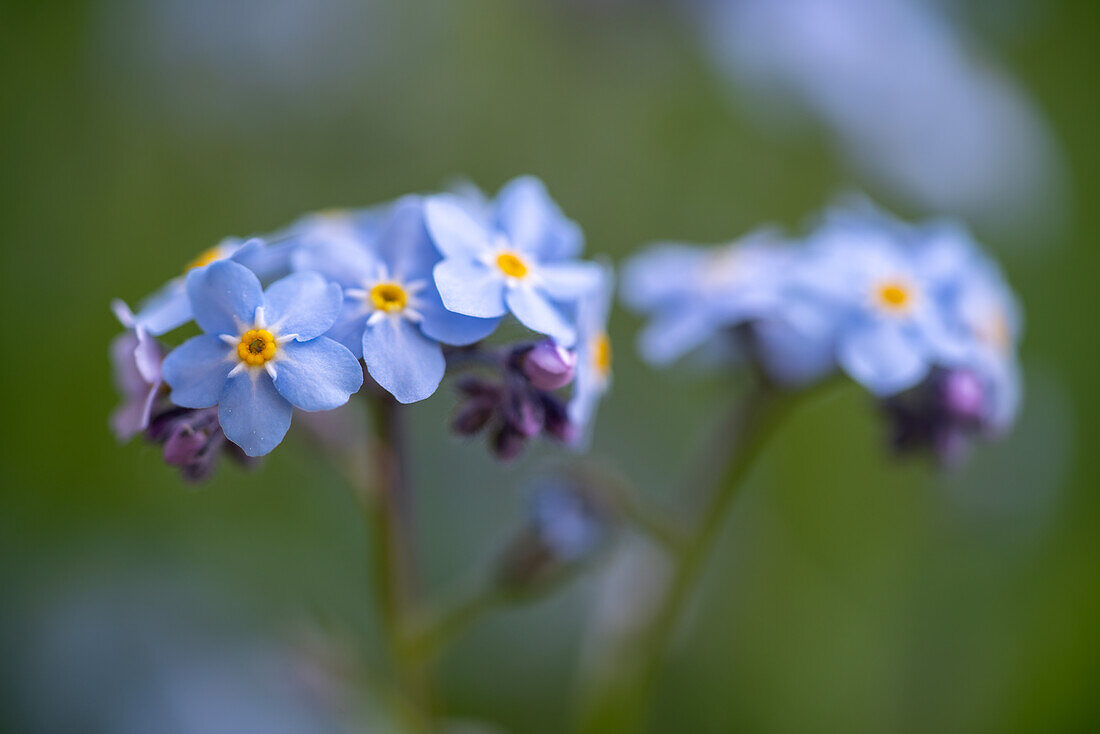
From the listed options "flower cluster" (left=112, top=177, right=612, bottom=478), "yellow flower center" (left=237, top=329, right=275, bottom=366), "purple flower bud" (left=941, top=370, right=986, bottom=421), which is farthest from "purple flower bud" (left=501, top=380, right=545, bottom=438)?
"purple flower bud" (left=941, top=370, right=986, bottom=421)

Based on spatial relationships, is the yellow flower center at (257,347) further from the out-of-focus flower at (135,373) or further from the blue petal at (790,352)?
the blue petal at (790,352)

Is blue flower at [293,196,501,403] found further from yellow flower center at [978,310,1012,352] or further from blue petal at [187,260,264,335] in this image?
yellow flower center at [978,310,1012,352]

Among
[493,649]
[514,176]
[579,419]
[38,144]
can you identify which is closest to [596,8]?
[514,176]

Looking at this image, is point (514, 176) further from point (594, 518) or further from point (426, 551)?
point (594, 518)

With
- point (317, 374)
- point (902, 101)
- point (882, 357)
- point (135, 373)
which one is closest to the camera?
point (317, 374)

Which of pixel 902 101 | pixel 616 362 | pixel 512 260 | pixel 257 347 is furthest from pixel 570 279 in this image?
pixel 902 101

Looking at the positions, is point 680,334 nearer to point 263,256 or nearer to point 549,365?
point 549,365
